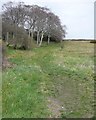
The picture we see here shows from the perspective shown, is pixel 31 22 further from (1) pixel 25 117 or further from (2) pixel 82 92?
(1) pixel 25 117

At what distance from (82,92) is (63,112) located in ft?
14.0

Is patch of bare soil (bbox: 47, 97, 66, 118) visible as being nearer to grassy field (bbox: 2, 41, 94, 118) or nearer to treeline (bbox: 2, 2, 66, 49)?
grassy field (bbox: 2, 41, 94, 118)

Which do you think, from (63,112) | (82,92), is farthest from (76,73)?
(63,112)

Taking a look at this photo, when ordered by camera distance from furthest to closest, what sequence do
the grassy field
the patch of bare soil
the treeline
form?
the treeline, the patch of bare soil, the grassy field

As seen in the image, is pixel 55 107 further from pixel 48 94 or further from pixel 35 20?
pixel 35 20

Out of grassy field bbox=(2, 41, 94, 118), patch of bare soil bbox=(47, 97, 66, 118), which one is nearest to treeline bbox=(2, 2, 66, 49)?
grassy field bbox=(2, 41, 94, 118)

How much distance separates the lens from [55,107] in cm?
1555

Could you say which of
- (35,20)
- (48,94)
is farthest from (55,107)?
(35,20)

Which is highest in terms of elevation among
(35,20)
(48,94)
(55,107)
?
(35,20)

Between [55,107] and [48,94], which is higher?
[48,94]

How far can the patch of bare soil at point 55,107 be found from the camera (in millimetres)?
14430

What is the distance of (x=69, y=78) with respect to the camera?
915 inches

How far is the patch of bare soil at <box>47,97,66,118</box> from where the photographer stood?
47.3ft

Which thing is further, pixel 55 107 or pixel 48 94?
pixel 48 94
